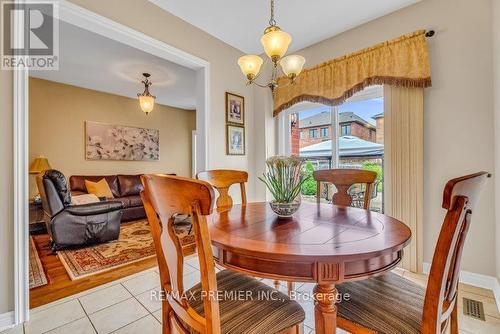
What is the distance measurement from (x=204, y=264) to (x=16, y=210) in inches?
63.4

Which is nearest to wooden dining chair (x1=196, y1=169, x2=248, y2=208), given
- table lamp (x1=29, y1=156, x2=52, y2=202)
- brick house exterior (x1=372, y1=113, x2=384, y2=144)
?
brick house exterior (x1=372, y1=113, x2=384, y2=144)

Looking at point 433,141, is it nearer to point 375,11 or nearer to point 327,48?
point 375,11

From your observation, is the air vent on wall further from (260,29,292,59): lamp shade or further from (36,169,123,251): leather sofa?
(36,169,123,251): leather sofa

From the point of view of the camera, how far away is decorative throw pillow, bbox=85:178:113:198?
425 centimetres

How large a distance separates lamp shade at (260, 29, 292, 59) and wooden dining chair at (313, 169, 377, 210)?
3.27ft

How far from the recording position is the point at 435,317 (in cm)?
80

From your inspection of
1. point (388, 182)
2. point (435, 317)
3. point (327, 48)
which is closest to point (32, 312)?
point (435, 317)

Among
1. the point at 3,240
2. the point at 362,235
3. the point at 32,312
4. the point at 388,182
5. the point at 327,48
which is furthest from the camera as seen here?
the point at 327,48

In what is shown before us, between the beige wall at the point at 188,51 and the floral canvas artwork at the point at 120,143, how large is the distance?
10.5ft

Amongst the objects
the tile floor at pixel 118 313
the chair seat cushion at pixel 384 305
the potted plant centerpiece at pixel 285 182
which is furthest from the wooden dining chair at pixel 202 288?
the tile floor at pixel 118 313

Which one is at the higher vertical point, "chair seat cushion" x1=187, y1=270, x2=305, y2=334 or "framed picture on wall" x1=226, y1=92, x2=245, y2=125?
"framed picture on wall" x1=226, y1=92, x2=245, y2=125

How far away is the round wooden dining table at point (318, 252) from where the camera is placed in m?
0.83

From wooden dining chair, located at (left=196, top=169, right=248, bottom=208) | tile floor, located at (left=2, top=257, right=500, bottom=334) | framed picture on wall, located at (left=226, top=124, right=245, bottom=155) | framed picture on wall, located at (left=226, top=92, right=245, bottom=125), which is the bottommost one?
tile floor, located at (left=2, top=257, right=500, bottom=334)

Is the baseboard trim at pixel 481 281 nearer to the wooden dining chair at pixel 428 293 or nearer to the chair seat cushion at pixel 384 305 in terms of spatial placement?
the wooden dining chair at pixel 428 293
